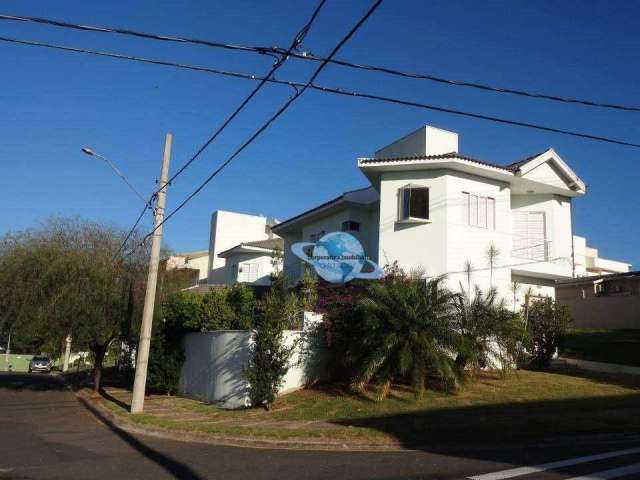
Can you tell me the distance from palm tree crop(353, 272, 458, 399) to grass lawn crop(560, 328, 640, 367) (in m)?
7.85

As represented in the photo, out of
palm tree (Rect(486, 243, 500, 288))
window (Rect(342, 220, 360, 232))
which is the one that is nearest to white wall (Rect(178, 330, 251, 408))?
window (Rect(342, 220, 360, 232))

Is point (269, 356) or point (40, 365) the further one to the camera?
point (40, 365)

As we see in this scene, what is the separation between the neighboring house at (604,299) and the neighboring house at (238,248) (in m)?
17.5

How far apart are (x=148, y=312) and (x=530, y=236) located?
51.5 feet

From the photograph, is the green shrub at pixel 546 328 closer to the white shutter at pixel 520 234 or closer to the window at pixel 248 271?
the white shutter at pixel 520 234

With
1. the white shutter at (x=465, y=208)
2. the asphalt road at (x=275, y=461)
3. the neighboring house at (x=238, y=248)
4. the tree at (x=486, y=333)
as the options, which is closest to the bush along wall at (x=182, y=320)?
the tree at (x=486, y=333)

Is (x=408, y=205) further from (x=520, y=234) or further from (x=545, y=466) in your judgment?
(x=545, y=466)

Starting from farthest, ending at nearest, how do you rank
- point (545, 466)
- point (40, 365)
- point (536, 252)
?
1. point (40, 365)
2. point (536, 252)
3. point (545, 466)

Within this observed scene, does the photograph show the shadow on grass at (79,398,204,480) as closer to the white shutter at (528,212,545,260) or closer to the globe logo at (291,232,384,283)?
the globe logo at (291,232,384,283)

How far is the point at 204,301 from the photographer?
19.7 m

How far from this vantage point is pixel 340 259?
23.9 m

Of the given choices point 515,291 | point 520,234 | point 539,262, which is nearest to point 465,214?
point 515,291

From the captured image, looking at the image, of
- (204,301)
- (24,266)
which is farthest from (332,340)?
(24,266)

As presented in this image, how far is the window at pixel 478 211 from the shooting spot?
70.2ft
